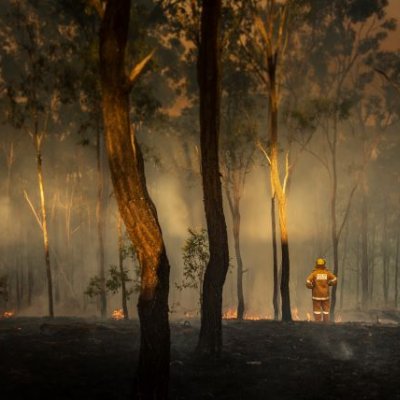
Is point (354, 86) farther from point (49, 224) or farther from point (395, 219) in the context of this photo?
point (49, 224)

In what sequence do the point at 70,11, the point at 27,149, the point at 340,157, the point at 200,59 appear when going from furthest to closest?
the point at 340,157
the point at 27,149
the point at 70,11
the point at 200,59

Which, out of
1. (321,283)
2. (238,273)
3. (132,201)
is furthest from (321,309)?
(132,201)

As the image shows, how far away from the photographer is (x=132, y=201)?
241 inches

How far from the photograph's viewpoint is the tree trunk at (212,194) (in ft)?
29.7

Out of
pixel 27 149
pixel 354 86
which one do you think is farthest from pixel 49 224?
pixel 354 86

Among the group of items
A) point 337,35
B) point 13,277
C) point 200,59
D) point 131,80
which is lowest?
point 13,277

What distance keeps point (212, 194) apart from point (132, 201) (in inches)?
128

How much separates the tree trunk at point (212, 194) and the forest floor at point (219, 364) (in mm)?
545

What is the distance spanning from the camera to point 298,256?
49688 millimetres

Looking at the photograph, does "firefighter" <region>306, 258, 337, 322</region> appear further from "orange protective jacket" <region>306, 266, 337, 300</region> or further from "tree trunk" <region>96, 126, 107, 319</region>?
"tree trunk" <region>96, 126, 107, 319</region>

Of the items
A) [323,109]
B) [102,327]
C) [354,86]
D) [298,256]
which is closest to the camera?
[102,327]

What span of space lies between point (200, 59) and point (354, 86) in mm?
23019

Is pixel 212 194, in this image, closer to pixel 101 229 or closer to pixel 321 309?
pixel 321 309

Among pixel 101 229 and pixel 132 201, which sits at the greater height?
pixel 132 201
